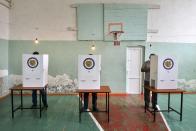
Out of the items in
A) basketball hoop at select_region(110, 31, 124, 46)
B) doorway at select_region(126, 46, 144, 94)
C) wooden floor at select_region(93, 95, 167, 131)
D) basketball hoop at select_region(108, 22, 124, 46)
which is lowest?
wooden floor at select_region(93, 95, 167, 131)

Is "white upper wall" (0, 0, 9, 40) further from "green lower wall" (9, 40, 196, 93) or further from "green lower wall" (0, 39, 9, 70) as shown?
"green lower wall" (9, 40, 196, 93)

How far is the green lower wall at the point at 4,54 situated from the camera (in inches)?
301

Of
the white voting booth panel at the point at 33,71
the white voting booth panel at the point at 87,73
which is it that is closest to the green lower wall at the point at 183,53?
the white voting booth panel at the point at 87,73

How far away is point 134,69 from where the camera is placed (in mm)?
8867

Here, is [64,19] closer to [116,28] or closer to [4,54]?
[116,28]

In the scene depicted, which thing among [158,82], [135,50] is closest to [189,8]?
[135,50]

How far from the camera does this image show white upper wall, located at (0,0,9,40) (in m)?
7.64

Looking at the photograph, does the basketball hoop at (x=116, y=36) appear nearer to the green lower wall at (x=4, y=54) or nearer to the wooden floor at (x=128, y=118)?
the wooden floor at (x=128, y=118)

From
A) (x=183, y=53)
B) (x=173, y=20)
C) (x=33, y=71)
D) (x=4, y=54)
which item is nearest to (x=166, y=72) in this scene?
(x=33, y=71)

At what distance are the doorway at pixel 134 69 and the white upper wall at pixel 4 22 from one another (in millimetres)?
4963

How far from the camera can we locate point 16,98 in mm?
7828

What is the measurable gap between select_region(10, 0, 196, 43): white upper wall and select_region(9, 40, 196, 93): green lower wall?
11.6 inches

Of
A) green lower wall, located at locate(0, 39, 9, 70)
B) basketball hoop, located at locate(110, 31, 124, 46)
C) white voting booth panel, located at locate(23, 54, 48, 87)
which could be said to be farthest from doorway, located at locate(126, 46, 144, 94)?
green lower wall, located at locate(0, 39, 9, 70)

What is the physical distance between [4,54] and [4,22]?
123 centimetres
